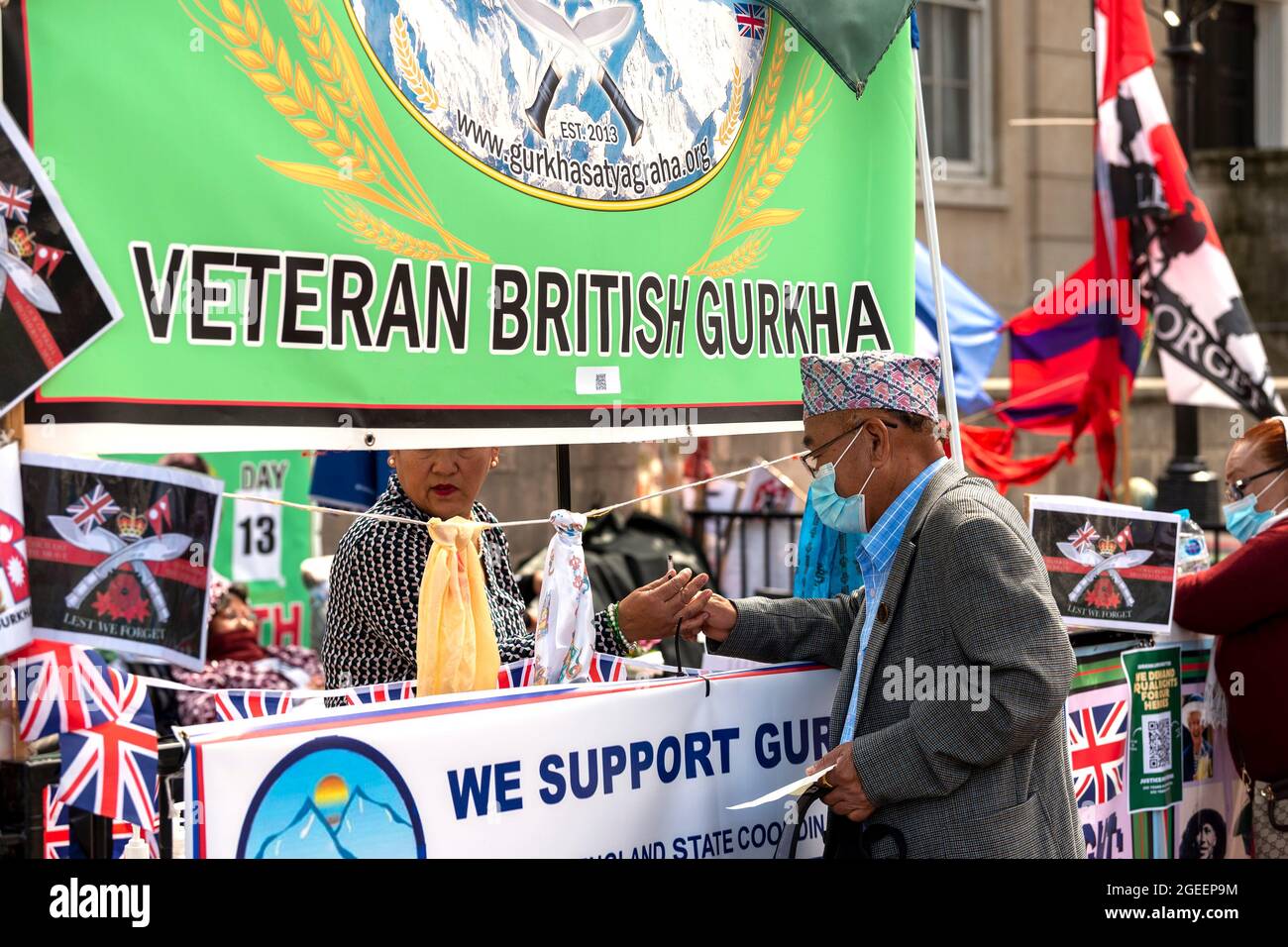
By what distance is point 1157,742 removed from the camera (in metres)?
5.14

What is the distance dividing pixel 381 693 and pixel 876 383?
138 cm

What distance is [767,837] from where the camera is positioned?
147 inches

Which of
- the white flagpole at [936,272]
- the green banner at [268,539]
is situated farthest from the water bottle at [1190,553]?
the green banner at [268,539]

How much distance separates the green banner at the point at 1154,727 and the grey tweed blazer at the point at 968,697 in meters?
1.71

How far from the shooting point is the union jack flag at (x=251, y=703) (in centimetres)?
347

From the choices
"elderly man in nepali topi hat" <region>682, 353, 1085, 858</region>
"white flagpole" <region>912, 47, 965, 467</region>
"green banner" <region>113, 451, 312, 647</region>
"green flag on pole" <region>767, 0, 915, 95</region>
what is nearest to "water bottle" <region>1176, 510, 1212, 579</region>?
"white flagpole" <region>912, 47, 965, 467</region>

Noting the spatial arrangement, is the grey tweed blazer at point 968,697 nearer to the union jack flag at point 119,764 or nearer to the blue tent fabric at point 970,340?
the union jack flag at point 119,764

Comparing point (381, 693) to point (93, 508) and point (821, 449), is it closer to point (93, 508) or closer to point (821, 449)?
point (93, 508)

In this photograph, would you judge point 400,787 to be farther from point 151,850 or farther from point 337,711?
point 151,850

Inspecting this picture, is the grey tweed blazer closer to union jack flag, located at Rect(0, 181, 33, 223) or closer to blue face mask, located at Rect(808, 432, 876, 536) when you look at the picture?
blue face mask, located at Rect(808, 432, 876, 536)

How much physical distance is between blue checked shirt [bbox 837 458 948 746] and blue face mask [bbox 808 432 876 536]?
0.06 metres

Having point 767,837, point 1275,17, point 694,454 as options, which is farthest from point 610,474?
point 1275,17

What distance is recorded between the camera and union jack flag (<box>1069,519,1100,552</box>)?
4.95 metres

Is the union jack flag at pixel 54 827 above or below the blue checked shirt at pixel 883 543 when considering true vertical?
below
